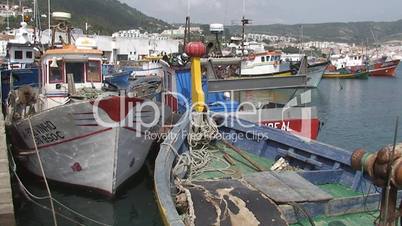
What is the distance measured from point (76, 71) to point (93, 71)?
0.46 m

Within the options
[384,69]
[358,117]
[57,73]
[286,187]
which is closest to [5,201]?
[286,187]

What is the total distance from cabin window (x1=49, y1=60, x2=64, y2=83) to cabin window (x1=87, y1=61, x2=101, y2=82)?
2.33 ft

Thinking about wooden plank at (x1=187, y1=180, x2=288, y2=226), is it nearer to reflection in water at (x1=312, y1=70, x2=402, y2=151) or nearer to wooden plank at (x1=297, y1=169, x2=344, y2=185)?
wooden plank at (x1=297, y1=169, x2=344, y2=185)

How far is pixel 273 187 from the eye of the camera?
6.09 metres

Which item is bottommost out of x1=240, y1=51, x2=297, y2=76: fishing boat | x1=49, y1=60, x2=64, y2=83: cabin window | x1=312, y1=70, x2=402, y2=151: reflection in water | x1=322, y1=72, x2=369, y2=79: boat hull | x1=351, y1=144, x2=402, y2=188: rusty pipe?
x1=312, y1=70, x2=402, y2=151: reflection in water

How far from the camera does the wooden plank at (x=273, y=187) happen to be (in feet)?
18.6

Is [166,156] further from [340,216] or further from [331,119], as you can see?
[331,119]

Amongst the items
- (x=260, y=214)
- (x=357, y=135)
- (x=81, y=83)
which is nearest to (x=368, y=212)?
(x=260, y=214)

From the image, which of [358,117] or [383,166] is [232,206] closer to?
[383,166]

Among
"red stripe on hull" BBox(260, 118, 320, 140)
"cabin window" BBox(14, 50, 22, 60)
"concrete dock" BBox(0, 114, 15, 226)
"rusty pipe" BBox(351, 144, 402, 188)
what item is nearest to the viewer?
"rusty pipe" BBox(351, 144, 402, 188)

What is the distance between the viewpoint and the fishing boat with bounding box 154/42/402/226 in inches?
186

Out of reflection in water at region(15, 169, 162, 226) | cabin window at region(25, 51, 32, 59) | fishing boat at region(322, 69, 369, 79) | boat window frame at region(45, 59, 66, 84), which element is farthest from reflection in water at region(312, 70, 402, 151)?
fishing boat at region(322, 69, 369, 79)

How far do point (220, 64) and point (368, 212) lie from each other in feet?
28.3

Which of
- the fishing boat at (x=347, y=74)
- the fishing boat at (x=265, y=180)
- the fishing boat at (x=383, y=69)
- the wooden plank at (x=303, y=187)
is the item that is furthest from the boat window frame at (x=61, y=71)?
the fishing boat at (x=383, y=69)
